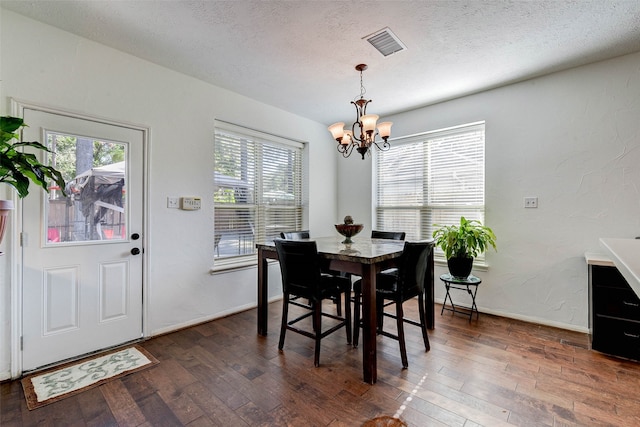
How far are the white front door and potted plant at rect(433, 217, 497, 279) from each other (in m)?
3.16

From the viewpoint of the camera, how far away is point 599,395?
188 centimetres

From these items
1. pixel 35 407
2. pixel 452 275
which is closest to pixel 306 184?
pixel 452 275

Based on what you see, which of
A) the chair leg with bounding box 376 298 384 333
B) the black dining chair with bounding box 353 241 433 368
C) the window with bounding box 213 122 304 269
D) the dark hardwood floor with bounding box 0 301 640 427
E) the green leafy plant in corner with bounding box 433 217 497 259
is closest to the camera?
the dark hardwood floor with bounding box 0 301 640 427

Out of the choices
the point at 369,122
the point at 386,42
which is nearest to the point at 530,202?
the point at 369,122

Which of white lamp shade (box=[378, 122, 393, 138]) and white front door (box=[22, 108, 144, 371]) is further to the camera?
white lamp shade (box=[378, 122, 393, 138])

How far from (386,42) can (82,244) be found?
9.95 ft

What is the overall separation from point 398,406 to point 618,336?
6.61ft

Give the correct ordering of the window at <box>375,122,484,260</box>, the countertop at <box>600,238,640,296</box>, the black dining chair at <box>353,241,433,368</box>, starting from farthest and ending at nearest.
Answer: the window at <box>375,122,484,260</box>, the black dining chair at <box>353,241,433,368</box>, the countertop at <box>600,238,640,296</box>

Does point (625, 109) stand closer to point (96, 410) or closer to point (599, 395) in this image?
point (599, 395)

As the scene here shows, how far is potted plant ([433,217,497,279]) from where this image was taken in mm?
3111

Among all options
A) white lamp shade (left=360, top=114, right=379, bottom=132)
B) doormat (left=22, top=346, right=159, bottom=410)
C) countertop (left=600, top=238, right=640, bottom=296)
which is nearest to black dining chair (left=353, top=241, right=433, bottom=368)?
white lamp shade (left=360, top=114, right=379, bottom=132)

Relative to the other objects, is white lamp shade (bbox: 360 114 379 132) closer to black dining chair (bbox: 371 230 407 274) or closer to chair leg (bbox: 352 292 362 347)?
black dining chair (bbox: 371 230 407 274)

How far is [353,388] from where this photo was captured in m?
1.98

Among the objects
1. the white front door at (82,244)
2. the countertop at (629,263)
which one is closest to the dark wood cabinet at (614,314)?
Answer: the countertop at (629,263)
